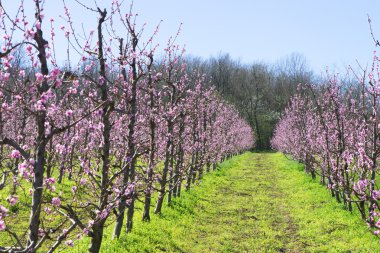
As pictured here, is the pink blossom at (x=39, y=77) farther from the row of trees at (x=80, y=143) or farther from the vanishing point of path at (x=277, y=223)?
the vanishing point of path at (x=277, y=223)

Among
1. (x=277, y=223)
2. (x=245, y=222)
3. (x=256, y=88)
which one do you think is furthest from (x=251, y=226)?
(x=256, y=88)

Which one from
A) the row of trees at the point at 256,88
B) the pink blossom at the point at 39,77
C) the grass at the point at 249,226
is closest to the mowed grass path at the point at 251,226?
the grass at the point at 249,226

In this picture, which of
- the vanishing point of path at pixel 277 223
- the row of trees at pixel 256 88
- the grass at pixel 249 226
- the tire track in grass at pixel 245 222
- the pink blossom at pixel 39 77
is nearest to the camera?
the pink blossom at pixel 39 77

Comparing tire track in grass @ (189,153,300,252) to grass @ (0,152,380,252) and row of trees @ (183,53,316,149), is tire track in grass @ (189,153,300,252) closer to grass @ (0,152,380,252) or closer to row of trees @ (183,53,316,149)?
grass @ (0,152,380,252)

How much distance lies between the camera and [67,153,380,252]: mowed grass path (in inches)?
454

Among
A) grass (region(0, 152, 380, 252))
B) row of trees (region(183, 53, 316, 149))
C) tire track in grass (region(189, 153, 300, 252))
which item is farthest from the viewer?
row of trees (region(183, 53, 316, 149))

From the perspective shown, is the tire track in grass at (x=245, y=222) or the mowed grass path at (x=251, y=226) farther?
the tire track in grass at (x=245, y=222)

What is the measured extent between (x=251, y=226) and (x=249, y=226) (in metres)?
0.07

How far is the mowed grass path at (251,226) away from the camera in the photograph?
1152cm

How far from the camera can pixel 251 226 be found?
47.6 ft

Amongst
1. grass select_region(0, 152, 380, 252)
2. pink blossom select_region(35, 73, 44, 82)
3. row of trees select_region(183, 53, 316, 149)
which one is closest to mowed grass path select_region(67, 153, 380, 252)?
grass select_region(0, 152, 380, 252)

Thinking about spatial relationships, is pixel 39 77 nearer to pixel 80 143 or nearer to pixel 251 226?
pixel 80 143

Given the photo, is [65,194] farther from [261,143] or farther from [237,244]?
[261,143]

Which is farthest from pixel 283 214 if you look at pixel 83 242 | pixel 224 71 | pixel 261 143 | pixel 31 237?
pixel 224 71
